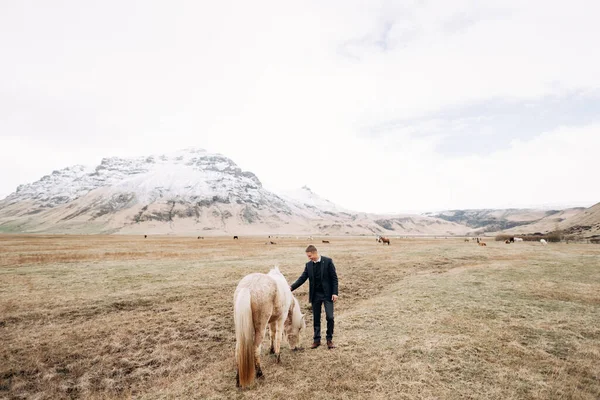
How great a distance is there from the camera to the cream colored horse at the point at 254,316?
23.1 ft

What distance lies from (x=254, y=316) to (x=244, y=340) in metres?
0.61

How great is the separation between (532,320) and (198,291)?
17244 millimetres

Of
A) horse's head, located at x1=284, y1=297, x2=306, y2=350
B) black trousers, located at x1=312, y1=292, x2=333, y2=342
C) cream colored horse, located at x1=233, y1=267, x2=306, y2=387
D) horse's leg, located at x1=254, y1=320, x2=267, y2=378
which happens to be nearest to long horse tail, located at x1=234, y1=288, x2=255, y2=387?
cream colored horse, located at x1=233, y1=267, x2=306, y2=387

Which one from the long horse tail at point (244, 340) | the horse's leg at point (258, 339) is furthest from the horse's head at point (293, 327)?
the long horse tail at point (244, 340)

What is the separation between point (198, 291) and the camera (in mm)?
17984

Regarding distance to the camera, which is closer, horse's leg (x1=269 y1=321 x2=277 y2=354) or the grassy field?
the grassy field

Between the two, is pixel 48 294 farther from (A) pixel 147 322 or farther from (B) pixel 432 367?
(B) pixel 432 367

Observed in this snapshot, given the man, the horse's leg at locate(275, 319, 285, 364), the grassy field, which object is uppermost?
the man

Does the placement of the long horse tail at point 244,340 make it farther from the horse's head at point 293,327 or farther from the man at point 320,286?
the man at point 320,286

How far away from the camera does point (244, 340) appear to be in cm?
704

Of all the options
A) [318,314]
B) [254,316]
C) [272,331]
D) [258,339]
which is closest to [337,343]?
[318,314]

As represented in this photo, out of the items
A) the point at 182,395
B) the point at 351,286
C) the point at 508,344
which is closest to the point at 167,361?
the point at 182,395

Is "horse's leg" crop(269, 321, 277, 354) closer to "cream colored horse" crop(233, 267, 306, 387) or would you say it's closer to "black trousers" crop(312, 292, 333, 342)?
"cream colored horse" crop(233, 267, 306, 387)

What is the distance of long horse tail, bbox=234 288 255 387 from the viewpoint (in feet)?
23.0
